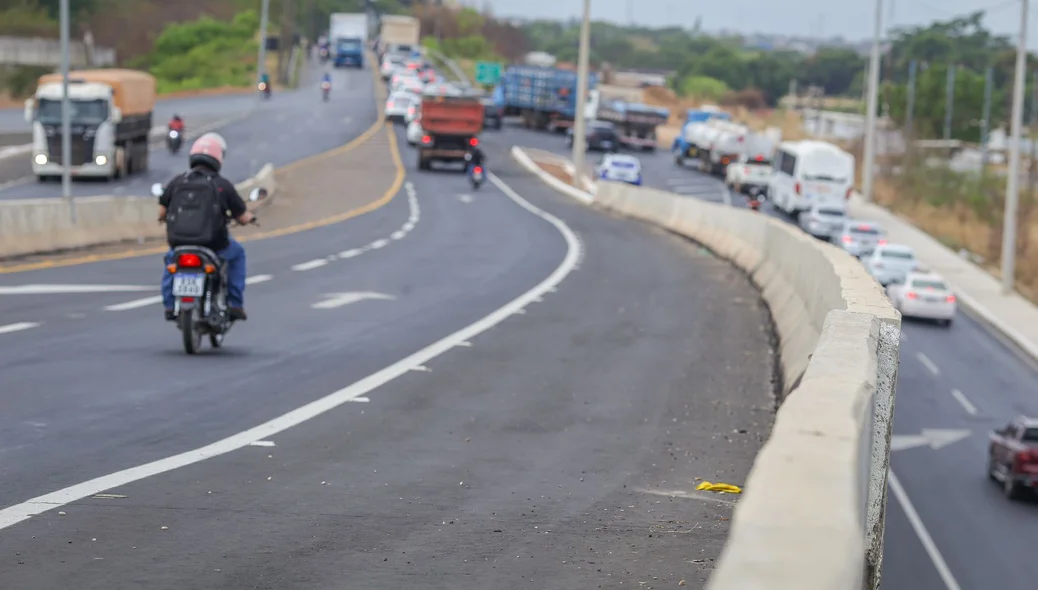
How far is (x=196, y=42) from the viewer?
156375mm

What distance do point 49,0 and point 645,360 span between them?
125 metres

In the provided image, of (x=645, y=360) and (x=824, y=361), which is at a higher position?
(x=824, y=361)

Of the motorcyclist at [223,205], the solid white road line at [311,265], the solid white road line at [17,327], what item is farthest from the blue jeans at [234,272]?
the solid white road line at [311,265]

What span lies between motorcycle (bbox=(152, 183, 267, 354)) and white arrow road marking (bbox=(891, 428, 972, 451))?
67.2ft

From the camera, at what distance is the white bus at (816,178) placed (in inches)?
2442

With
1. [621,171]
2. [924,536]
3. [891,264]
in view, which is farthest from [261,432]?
[621,171]

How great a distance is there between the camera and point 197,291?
13617mm

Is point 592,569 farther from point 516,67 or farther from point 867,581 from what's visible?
point 516,67

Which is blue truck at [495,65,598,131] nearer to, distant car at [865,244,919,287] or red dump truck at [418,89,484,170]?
red dump truck at [418,89,484,170]

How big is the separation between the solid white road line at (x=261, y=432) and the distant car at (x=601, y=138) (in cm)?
7035

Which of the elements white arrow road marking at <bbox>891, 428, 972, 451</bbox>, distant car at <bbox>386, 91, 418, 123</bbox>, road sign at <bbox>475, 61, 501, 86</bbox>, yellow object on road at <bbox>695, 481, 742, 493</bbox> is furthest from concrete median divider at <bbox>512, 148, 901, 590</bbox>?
road sign at <bbox>475, 61, 501, 86</bbox>

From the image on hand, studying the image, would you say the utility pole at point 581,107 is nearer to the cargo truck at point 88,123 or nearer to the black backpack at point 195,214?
the cargo truck at point 88,123

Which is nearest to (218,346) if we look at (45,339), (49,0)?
(45,339)

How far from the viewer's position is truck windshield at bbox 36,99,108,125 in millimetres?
48719
